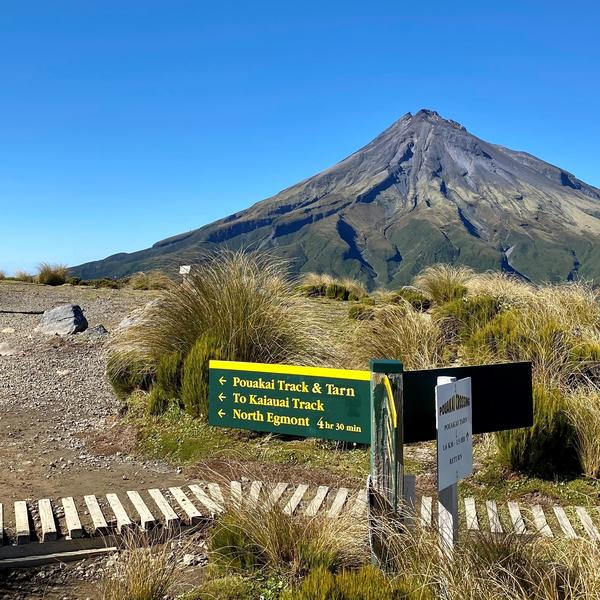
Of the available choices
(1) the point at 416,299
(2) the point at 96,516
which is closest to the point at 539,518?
(2) the point at 96,516

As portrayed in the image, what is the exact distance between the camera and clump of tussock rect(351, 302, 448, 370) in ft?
25.1

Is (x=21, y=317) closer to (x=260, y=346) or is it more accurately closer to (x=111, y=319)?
(x=111, y=319)

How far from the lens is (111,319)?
15086 millimetres

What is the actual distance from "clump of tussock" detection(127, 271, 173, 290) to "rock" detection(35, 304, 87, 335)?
A: 1.48 meters

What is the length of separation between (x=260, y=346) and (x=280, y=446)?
135 centimetres

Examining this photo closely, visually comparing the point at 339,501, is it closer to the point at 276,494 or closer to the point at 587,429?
the point at 276,494

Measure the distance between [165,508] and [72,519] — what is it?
61 cm

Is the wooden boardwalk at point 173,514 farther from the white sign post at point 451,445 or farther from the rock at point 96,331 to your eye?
the rock at point 96,331

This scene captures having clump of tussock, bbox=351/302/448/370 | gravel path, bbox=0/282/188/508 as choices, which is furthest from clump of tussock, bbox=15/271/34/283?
clump of tussock, bbox=351/302/448/370

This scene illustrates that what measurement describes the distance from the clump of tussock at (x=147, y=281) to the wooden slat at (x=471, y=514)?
15.0ft

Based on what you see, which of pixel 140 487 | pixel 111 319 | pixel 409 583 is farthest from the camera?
pixel 111 319

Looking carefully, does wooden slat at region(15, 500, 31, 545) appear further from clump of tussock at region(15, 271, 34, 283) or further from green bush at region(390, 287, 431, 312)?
clump of tussock at region(15, 271, 34, 283)

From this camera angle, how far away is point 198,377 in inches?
272

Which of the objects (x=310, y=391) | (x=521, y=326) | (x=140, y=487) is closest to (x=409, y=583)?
(x=310, y=391)
